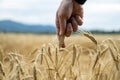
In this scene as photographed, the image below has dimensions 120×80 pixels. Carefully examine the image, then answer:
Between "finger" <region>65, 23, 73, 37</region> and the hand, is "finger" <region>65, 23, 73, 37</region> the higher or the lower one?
the lower one

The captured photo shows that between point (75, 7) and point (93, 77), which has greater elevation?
→ point (75, 7)

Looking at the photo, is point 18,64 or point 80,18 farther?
point 80,18

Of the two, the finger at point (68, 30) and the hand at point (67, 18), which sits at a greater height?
the hand at point (67, 18)

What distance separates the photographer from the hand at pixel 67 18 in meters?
2.12

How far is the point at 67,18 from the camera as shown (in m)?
2.16

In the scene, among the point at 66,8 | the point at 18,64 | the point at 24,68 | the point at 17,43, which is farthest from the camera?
the point at 17,43

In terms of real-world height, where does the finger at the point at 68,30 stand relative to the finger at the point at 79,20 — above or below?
below

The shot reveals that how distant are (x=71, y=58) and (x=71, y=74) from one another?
11 cm

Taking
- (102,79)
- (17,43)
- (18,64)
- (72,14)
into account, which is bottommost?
(17,43)

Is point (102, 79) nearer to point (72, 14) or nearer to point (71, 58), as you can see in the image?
point (71, 58)

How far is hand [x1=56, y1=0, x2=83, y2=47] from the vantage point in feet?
6.95

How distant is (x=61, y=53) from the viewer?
2137 mm

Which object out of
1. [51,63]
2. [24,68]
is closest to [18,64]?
[24,68]

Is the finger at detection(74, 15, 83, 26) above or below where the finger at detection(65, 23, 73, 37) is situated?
above
